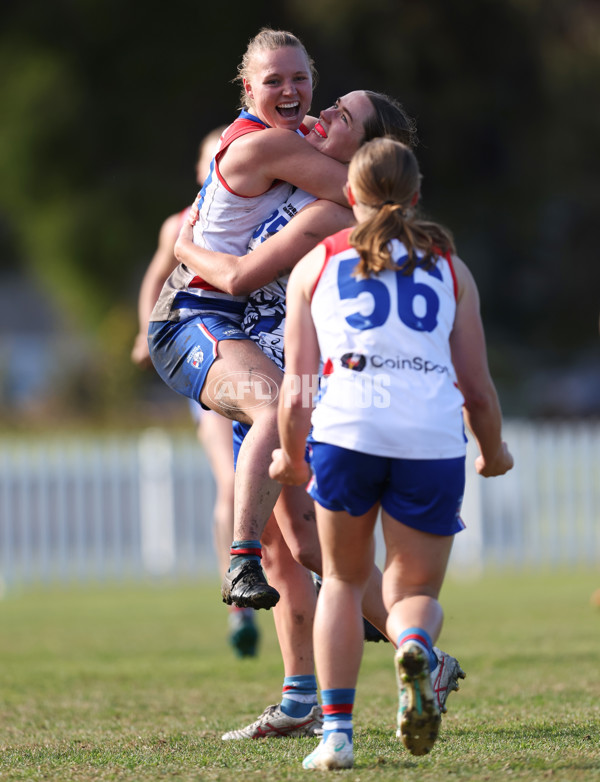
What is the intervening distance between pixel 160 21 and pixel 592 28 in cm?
861

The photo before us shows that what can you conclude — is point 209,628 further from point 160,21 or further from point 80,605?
point 160,21

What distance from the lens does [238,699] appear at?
506 centimetres

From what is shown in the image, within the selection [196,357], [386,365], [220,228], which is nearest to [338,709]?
[386,365]

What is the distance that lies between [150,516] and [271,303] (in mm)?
9763

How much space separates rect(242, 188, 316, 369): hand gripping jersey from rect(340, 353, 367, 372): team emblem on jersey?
2.53 ft

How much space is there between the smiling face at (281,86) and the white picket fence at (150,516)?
948 centimetres

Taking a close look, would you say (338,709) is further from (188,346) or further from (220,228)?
(220,228)

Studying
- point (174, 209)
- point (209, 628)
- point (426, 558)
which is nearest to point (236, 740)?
point (426, 558)

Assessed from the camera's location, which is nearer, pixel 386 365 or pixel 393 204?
pixel 386 365

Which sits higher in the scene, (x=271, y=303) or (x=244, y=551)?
(x=271, y=303)

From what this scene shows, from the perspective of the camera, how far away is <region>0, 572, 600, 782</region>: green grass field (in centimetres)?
331

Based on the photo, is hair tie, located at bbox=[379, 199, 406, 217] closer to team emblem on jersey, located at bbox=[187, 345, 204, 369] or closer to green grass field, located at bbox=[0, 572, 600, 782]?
team emblem on jersey, located at bbox=[187, 345, 204, 369]

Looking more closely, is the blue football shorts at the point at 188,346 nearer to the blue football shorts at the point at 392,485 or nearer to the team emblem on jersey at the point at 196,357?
the team emblem on jersey at the point at 196,357

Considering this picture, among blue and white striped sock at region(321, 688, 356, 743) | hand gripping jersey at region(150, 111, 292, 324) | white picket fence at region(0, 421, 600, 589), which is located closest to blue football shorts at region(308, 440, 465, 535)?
blue and white striped sock at region(321, 688, 356, 743)
